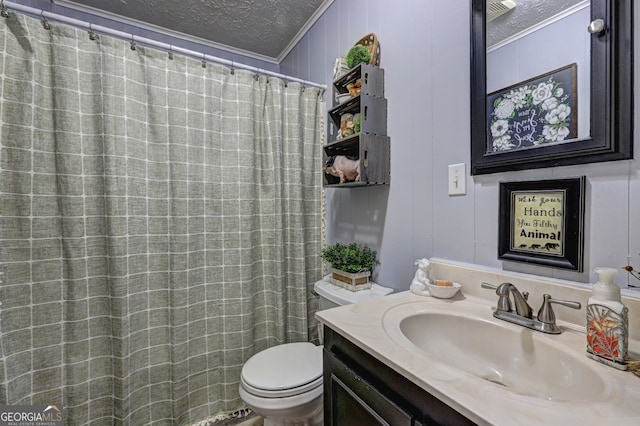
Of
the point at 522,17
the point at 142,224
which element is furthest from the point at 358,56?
the point at 142,224

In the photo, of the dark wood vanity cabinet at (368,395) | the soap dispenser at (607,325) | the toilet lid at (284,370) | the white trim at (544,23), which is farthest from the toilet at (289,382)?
the white trim at (544,23)

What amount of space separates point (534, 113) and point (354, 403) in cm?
97

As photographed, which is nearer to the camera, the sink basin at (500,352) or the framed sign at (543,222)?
the sink basin at (500,352)

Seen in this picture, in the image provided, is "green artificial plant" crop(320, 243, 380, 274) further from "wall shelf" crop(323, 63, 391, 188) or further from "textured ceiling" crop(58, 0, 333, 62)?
"textured ceiling" crop(58, 0, 333, 62)

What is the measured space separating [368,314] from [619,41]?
940 millimetres

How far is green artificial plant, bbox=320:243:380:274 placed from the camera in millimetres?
1398

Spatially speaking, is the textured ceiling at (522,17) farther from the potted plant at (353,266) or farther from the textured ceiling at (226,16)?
the textured ceiling at (226,16)

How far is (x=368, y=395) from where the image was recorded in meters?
0.68

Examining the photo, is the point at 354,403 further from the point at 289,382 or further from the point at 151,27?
the point at 151,27

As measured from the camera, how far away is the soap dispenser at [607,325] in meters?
0.56

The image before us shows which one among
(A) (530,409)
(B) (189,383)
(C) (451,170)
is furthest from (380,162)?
(B) (189,383)

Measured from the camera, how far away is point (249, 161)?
1613 mm


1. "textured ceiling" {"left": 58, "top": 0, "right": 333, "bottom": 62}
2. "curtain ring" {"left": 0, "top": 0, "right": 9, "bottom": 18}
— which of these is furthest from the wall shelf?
"curtain ring" {"left": 0, "top": 0, "right": 9, "bottom": 18}

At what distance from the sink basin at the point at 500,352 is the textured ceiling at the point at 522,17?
2.90 feet
